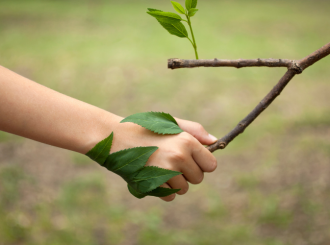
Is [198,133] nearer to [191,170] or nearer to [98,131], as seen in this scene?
[191,170]

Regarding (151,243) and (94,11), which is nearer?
(151,243)

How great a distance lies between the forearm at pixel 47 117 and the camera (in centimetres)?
85

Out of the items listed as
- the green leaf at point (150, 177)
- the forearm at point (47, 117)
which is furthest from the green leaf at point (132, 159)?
the forearm at point (47, 117)

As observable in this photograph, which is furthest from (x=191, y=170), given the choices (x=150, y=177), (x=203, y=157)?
(x=150, y=177)

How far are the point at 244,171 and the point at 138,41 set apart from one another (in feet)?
14.5

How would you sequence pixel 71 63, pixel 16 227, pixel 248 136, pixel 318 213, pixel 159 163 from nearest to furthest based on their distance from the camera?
pixel 159 163 < pixel 16 227 < pixel 318 213 < pixel 248 136 < pixel 71 63

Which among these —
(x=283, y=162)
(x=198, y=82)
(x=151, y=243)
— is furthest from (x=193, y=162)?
(x=198, y=82)

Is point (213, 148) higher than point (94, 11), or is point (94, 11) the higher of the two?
point (94, 11)

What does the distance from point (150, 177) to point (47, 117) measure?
0.40 meters

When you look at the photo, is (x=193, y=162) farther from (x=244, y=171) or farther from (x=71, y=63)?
(x=71, y=63)

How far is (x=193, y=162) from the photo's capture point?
0.91 metres

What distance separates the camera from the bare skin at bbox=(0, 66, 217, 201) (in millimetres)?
Answer: 846

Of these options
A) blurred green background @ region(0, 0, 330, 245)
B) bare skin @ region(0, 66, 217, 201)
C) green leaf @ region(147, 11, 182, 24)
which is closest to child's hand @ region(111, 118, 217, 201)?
bare skin @ region(0, 66, 217, 201)

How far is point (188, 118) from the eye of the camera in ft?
12.6
